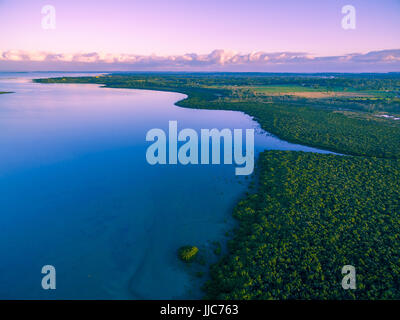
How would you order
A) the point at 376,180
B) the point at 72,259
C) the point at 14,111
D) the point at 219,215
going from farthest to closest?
the point at 14,111 → the point at 376,180 → the point at 219,215 → the point at 72,259

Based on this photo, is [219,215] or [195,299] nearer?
[195,299]

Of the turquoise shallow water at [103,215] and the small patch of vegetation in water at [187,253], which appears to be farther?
the small patch of vegetation in water at [187,253]

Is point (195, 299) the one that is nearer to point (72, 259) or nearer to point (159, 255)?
point (159, 255)

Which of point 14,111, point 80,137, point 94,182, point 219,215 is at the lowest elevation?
point 219,215

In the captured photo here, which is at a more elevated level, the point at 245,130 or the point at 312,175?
the point at 245,130

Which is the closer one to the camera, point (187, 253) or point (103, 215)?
point (187, 253)

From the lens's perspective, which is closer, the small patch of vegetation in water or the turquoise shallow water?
the turquoise shallow water

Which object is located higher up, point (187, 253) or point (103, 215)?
point (103, 215)

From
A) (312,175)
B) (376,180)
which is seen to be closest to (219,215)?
(312,175)
